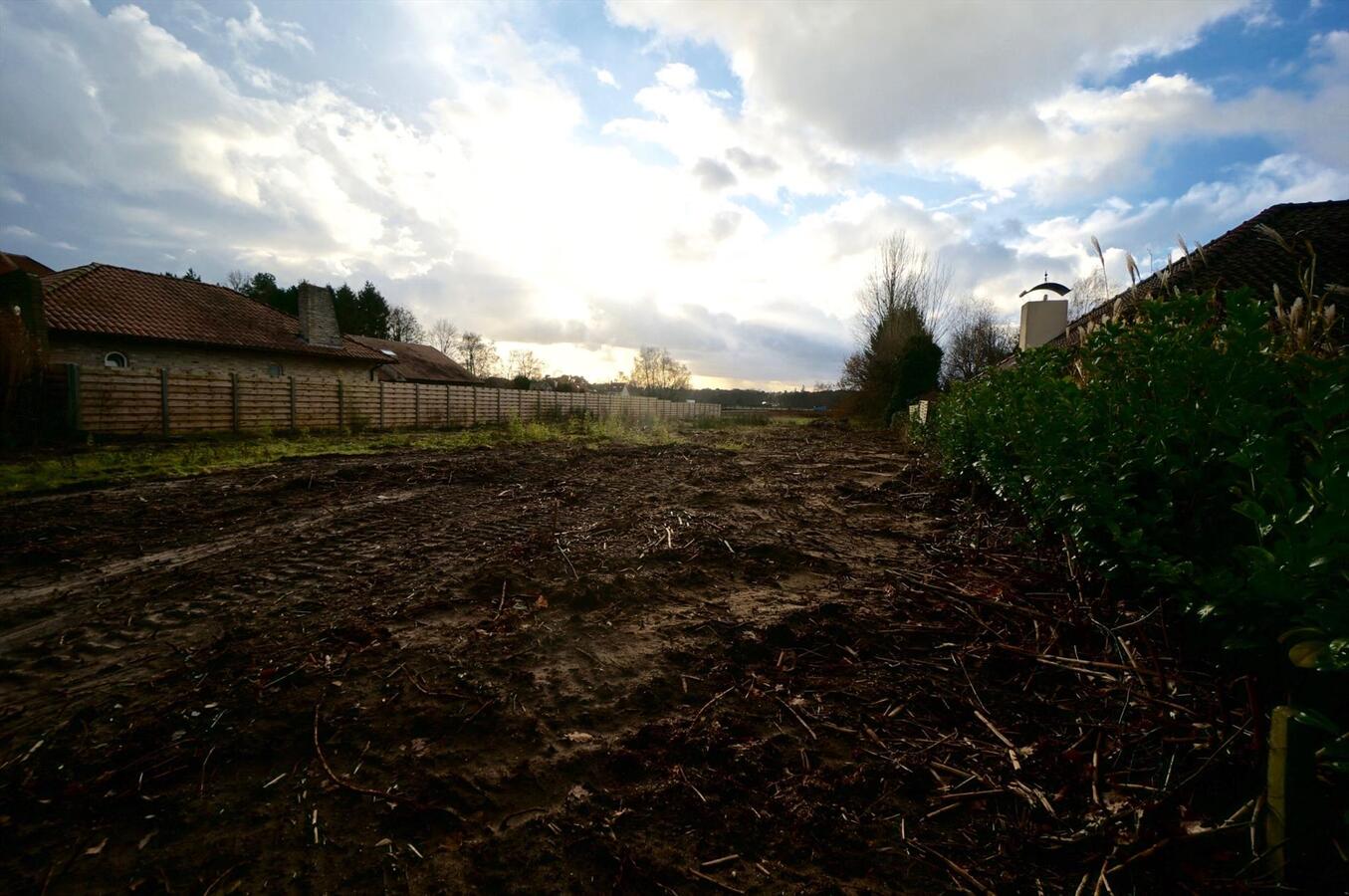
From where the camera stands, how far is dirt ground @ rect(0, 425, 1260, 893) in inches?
58.5

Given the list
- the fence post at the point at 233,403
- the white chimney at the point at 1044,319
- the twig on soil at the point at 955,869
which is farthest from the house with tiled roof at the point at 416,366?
the twig on soil at the point at 955,869

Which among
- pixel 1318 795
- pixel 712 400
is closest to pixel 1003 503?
pixel 1318 795

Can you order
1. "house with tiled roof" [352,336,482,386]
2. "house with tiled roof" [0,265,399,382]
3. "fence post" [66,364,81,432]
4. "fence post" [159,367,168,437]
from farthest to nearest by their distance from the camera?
"house with tiled roof" [352,336,482,386] → "house with tiled roof" [0,265,399,382] → "fence post" [159,367,168,437] → "fence post" [66,364,81,432]

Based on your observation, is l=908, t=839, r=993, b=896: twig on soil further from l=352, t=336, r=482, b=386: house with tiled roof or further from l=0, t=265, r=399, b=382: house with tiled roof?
l=352, t=336, r=482, b=386: house with tiled roof

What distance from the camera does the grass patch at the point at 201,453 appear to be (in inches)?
285

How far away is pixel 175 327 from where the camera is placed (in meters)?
18.8

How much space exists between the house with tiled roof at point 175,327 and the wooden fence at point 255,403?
1902 mm

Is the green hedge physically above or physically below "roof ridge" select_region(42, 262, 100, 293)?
below

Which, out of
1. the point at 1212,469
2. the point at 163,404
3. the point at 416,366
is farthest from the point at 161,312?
the point at 1212,469

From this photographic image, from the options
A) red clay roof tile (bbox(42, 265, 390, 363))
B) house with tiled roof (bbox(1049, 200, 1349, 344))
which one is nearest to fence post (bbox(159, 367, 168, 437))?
red clay roof tile (bbox(42, 265, 390, 363))

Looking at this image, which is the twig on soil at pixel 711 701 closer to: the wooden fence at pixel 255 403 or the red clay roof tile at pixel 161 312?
the wooden fence at pixel 255 403

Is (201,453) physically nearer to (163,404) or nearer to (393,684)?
(163,404)

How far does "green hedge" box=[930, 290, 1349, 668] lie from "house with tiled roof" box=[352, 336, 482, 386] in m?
34.0

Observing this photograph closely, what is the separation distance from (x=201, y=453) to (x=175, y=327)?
43.9 feet
